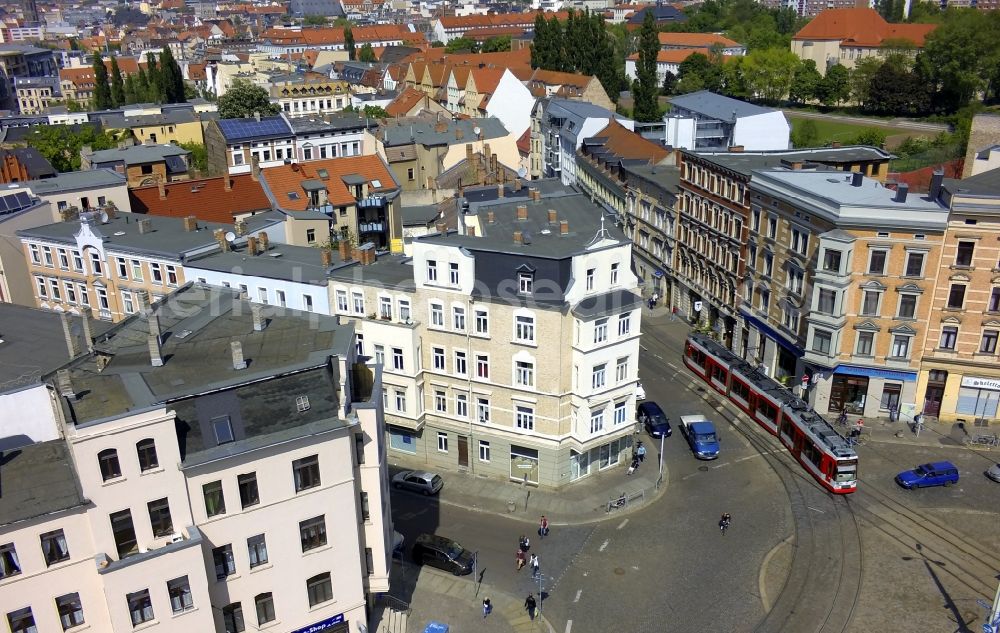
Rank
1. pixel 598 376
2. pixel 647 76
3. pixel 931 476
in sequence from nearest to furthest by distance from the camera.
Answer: pixel 598 376, pixel 931 476, pixel 647 76

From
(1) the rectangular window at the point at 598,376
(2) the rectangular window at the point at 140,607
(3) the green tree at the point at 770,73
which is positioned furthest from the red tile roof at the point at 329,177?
(3) the green tree at the point at 770,73

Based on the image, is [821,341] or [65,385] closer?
[65,385]

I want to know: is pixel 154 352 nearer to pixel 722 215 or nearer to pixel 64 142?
pixel 722 215

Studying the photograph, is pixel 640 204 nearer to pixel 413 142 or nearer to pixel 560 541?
pixel 413 142

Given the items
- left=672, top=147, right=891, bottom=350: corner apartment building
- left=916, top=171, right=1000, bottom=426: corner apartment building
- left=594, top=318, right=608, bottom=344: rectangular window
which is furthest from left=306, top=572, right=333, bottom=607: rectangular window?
left=672, top=147, right=891, bottom=350: corner apartment building

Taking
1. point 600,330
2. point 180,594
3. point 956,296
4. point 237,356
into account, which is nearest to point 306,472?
point 237,356
